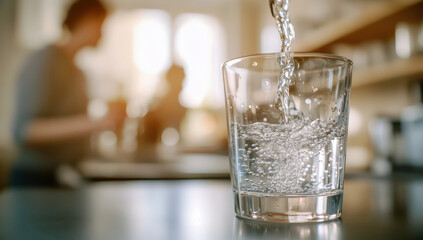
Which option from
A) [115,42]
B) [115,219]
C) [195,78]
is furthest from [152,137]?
[115,219]

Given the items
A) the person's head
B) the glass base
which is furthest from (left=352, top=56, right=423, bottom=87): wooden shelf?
the glass base


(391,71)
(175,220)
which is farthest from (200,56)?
(175,220)

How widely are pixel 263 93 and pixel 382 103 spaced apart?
2332 millimetres

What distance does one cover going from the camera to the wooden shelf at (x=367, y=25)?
74.6 inches

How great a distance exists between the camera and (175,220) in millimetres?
424

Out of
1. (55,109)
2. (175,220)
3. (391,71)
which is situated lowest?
(175,220)

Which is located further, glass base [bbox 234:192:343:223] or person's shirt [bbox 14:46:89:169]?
person's shirt [bbox 14:46:89:169]

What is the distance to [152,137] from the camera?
4.82 m

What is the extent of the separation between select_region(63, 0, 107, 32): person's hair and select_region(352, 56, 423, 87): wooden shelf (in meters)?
1.53

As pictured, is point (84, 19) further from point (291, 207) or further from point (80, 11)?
point (291, 207)

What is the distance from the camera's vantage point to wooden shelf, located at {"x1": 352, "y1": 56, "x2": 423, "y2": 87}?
1830 mm

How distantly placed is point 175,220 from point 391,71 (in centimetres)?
185

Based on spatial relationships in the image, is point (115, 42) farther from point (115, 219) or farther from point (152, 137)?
point (115, 219)

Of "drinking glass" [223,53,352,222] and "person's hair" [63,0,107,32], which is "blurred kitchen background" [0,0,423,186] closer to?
"person's hair" [63,0,107,32]
